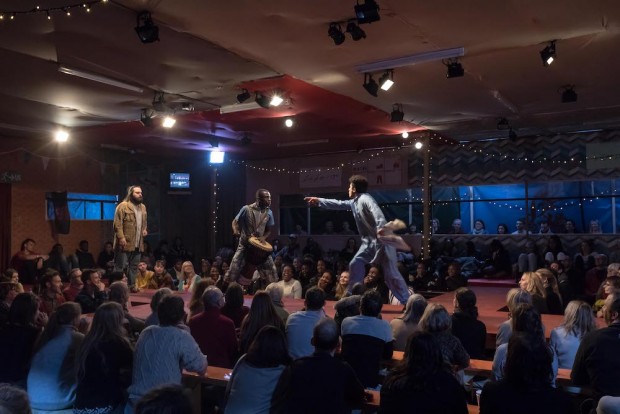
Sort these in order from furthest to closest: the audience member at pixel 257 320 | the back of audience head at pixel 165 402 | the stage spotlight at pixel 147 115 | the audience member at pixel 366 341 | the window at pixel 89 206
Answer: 1. the window at pixel 89 206
2. the stage spotlight at pixel 147 115
3. the audience member at pixel 257 320
4. the audience member at pixel 366 341
5. the back of audience head at pixel 165 402

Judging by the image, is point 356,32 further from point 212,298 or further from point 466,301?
→ point 212,298

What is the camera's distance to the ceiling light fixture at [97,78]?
650 cm

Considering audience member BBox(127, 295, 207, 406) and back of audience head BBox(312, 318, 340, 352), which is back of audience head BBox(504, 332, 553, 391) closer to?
back of audience head BBox(312, 318, 340, 352)

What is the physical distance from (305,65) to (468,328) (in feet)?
11.8

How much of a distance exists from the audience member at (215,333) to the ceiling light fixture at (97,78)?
148 inches

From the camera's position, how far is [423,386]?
2.44m

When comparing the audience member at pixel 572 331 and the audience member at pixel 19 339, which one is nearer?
the audience member at pixel 19 339

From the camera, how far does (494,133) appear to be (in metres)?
11.8

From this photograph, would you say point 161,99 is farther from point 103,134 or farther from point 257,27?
point 103,134

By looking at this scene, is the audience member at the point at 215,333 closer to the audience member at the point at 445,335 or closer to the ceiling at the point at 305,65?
the audience member at the point at 445,335

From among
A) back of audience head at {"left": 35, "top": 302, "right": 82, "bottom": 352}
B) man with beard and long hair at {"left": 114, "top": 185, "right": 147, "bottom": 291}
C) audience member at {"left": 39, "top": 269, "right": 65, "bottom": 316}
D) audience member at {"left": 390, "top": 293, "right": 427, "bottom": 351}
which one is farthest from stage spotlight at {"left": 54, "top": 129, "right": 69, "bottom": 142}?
audience member at {"left": 390, "top": 293, "right": 427, "bottom": 351}

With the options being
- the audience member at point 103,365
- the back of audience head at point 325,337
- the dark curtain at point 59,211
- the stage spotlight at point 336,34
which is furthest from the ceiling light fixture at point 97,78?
the dark curtain at point 59,211

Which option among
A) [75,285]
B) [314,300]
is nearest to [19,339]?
[314,300]

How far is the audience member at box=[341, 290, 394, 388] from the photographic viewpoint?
11.6 ft
